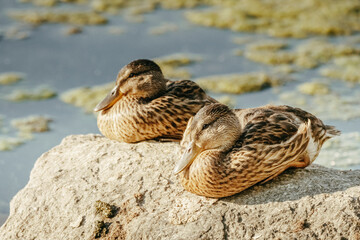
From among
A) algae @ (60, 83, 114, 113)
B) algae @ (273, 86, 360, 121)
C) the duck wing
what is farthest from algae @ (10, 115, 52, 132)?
algae @ (273, 86, 360, 121)

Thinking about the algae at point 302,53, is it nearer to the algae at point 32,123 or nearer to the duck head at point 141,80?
the algae at point 32,123

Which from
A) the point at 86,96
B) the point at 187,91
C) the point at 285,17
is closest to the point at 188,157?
the point at 187,91

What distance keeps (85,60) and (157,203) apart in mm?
5248

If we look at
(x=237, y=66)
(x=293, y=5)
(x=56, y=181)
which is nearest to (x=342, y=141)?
(x=237, y=66)

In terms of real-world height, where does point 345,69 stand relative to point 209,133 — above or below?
below

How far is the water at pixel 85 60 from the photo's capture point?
7795 millimetres

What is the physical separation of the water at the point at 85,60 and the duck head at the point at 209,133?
286 centimetres

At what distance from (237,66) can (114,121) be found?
162 inches

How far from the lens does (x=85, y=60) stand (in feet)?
31.9

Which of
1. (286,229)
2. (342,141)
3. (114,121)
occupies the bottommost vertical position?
(342,141)

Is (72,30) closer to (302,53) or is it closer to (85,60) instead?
(85,60)

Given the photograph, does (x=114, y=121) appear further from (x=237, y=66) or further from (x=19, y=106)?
(x=237, y=66)

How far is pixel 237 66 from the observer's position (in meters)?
9.60

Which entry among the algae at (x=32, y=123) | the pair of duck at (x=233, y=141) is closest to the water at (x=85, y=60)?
the algae at (x=32, y=123)
